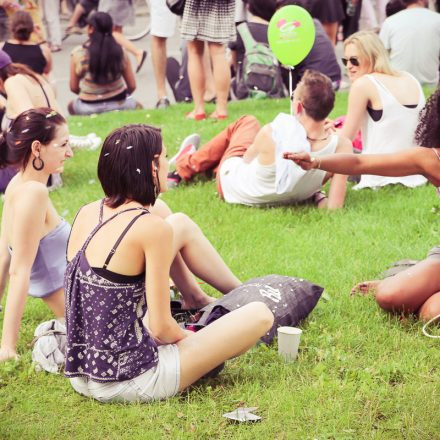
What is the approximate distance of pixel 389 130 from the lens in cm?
627

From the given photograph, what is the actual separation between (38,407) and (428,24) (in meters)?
6.34

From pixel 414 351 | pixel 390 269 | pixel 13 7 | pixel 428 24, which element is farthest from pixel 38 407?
pixel 13 7

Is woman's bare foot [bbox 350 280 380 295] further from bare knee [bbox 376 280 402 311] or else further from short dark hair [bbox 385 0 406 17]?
short dark hair [bbox 385 0 406 17]

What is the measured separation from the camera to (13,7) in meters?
11.8

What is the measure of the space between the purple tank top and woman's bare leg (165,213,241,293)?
2.78ft

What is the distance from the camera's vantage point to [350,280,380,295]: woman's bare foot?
14.8 feet

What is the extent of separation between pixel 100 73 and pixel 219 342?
21.4 ft

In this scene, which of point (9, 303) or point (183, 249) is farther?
point (183, 249)

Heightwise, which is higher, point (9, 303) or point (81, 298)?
point (81, 298)

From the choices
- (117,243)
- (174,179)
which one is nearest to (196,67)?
(174,179)

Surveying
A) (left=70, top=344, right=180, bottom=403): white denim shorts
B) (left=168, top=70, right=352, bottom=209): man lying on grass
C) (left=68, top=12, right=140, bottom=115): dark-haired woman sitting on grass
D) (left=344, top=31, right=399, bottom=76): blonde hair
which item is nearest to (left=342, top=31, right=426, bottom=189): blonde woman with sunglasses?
(left=344, top=31, right=399, bottom=76): blonde hair

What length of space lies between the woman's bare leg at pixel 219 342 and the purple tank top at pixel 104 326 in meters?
0.14

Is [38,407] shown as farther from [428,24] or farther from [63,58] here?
[63,58]

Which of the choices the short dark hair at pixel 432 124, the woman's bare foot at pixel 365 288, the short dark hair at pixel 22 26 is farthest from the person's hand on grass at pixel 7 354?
the short dark hair at pixel 22 26
